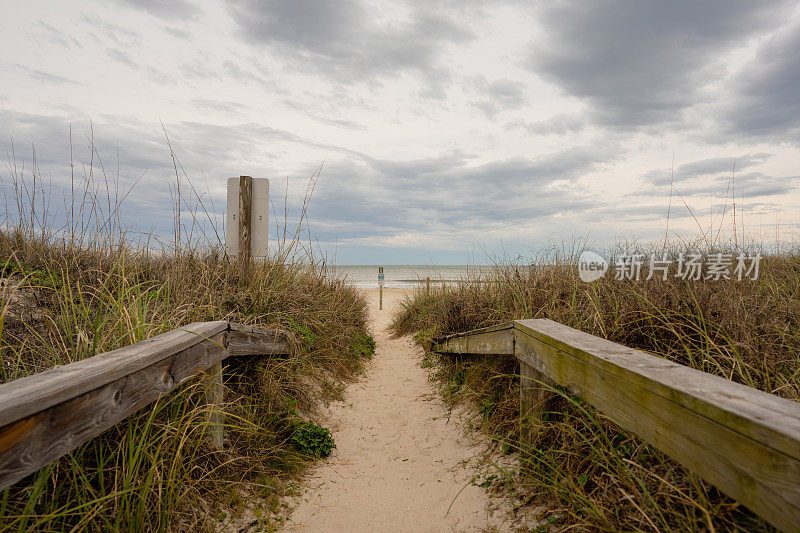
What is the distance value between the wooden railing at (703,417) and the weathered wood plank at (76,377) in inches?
80.3

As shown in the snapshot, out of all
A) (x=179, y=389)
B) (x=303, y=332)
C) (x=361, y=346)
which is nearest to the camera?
(x=179, y=389)

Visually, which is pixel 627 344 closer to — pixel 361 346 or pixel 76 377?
pixel 76 377

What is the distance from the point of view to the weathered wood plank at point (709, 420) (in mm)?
1082

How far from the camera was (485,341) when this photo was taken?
3893 mm

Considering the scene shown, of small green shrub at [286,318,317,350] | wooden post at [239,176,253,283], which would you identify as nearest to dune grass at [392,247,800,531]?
small green shrub at [286,318,317,350]

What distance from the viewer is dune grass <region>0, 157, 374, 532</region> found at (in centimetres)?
193

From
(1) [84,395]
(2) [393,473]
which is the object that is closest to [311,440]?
(2) [393,473]

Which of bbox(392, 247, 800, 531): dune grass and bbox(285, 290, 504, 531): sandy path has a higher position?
bbox(392, 247, 800, 531): dune grass

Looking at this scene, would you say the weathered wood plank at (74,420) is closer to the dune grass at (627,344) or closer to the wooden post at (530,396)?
the dune grass at (627,344)

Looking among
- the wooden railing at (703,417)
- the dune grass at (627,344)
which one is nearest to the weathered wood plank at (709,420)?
the wooden railing at (703,417)

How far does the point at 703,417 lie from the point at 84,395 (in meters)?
2.10

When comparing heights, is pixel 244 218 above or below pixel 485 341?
above

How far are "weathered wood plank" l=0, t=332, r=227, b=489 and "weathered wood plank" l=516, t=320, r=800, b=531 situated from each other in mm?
2057

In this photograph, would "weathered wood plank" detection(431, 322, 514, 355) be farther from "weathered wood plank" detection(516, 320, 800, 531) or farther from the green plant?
the green plant
